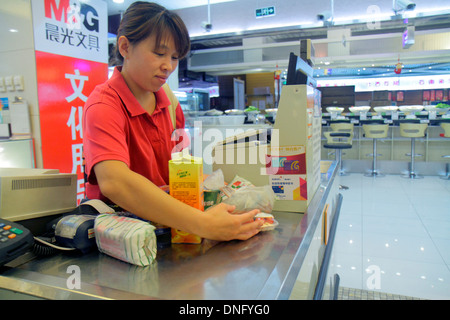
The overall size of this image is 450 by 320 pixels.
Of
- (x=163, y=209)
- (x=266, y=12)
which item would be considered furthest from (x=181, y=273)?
(x=266, y=12)

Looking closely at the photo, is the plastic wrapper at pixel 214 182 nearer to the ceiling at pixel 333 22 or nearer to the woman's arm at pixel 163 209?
the woman's arm at pixel 163 209

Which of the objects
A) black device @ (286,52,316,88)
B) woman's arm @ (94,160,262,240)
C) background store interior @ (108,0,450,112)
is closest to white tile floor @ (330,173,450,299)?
black device @ (286,52,316,88)

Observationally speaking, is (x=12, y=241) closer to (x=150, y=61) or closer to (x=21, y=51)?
(x=150, y=61)

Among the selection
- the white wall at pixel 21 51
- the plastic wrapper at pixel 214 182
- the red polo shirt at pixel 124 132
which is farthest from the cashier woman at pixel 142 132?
the white wall at pixel 21 51

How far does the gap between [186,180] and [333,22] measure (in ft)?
24.0

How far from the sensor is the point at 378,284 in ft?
8.55

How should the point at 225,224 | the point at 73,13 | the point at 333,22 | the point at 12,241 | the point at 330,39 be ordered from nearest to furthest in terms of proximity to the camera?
1. the point at 12,241
2. the point at 225,224
3. the point at 73,13
4. the point at 333,22
5. the point at 330,39

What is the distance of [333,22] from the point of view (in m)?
7.18

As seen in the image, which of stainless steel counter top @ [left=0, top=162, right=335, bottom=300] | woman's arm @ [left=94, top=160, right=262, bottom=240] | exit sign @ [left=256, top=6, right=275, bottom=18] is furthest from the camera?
exit sign @ [left=256, top=6, right=275, bottom=18]

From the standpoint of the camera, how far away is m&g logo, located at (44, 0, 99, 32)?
11.5ft

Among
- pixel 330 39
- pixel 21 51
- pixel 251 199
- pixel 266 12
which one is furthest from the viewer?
pixel 330 39

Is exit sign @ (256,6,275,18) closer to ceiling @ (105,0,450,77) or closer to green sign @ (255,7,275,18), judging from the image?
green sign @ (255,7,275,18)

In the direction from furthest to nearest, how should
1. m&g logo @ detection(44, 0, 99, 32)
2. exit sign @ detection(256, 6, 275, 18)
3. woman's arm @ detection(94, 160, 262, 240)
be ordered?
exit sign @ detection(256, 6, 275, 18)
m&g logo @ detection(44, 0, 99, 32)
woman's arm @ detection(94, 160, 262, 240)

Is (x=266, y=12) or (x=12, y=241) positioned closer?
(x=12, y=241)
